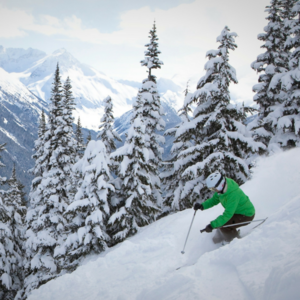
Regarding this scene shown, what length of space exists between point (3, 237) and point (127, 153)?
9.75 meters

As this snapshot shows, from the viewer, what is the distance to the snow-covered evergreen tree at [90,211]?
1198 centimetres

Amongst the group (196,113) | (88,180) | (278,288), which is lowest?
(278,288)

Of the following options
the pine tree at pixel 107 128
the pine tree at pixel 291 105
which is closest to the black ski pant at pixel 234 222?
the pine tree at pixel 291 105

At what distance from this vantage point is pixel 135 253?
24.7 ft

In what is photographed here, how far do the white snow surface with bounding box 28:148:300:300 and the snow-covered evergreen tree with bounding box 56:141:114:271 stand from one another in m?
4.72

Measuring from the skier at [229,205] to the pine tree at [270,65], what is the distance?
459 inches

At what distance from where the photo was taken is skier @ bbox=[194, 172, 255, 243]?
5988mm

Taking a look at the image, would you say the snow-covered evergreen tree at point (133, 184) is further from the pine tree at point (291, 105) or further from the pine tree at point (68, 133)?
the pine tree at point (291, 105)

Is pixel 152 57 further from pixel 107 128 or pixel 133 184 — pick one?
pixel 133 184

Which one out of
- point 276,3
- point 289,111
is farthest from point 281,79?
point 276,3

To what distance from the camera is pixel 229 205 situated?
6074 millimetres

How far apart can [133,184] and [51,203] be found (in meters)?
7.83

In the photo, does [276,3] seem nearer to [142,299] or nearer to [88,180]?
[88,180]

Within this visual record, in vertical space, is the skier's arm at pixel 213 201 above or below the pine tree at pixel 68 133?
below
